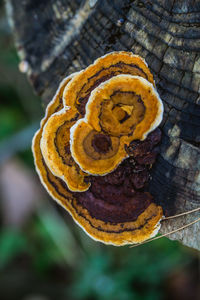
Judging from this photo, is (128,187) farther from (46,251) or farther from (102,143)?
(46,251)

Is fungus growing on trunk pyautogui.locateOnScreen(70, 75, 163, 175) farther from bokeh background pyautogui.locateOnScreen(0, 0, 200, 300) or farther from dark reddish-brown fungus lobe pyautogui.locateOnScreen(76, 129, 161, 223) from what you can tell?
bokeh background pyautogui.locateOnScreen(0, 0, 200, 300)

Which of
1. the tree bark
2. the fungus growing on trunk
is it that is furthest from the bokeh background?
the fungus growing on trunk

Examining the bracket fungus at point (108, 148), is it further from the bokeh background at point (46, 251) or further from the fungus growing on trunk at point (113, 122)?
the bokeh background at point (46, 251)

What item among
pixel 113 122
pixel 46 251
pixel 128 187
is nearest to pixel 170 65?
pixel 113 122

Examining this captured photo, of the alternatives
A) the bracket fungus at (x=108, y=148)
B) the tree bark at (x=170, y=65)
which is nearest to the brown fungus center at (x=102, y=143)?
the bracket fungus at (x=108, y=148)

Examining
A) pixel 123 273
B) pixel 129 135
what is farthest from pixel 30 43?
pixel 123 273

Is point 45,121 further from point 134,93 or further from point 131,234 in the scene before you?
point 131,234
